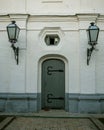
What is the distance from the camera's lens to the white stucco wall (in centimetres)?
1386

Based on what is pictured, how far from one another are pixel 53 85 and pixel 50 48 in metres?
1.61

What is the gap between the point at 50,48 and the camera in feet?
46.4

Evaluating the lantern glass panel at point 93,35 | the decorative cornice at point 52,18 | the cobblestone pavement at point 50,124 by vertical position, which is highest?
the decorative cornice at point 52,18

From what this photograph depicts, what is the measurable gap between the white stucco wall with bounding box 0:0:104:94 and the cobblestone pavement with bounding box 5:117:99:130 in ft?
6.19

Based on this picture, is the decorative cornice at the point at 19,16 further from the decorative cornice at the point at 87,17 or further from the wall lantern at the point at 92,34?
the wall lantern at the point at 92,34

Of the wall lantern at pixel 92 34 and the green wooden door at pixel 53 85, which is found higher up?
the wall lantern at pixel 92 34

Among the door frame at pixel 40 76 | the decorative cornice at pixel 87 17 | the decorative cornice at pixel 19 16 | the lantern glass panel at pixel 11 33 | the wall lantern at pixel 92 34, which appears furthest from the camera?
the door frame at pixel 40 76

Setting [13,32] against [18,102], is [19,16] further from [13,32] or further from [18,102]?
[18,102]

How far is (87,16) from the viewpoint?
13844 millimetres

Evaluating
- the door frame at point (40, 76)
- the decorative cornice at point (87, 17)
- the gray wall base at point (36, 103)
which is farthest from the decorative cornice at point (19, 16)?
the gray wall base at point (36, 103)

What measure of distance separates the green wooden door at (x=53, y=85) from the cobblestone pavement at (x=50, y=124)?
198 cm

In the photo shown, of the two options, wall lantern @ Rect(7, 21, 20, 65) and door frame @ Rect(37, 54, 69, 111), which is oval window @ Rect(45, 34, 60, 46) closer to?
door frame @ Rect(37, 54, 69, 111)

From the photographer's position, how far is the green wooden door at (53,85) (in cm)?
1444

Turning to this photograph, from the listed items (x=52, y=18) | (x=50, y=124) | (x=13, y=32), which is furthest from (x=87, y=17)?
(x=50, y=124)
